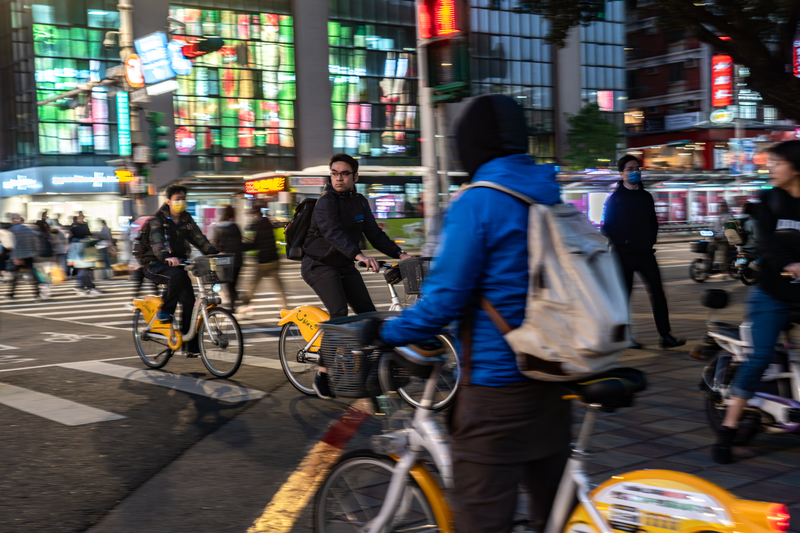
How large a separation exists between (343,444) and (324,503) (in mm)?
2361

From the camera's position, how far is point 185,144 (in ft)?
141

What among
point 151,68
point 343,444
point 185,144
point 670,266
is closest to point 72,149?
point 185,144

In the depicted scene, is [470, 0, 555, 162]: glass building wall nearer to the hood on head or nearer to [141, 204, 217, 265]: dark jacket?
[141, 204, 217, 265]: dark jacket

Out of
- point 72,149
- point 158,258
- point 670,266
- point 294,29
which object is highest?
point 294,29

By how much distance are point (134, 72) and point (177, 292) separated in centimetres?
1194

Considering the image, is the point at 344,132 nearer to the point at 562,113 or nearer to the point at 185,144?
the point at 185,144

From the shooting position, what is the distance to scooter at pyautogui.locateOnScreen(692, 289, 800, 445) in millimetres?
4434

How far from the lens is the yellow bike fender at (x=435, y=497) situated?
241 cm

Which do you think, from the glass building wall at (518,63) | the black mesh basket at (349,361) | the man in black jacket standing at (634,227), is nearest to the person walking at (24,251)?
the man in black jacket standing at (634,227)

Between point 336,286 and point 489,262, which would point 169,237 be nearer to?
point 336,286

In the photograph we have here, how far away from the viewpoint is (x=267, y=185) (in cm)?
3350

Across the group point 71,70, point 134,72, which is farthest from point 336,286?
point 71,70

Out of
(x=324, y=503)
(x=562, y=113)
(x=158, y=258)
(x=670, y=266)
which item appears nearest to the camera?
(x=324, y=503)

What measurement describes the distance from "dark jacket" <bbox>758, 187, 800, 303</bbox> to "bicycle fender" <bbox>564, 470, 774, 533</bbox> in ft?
7.72
